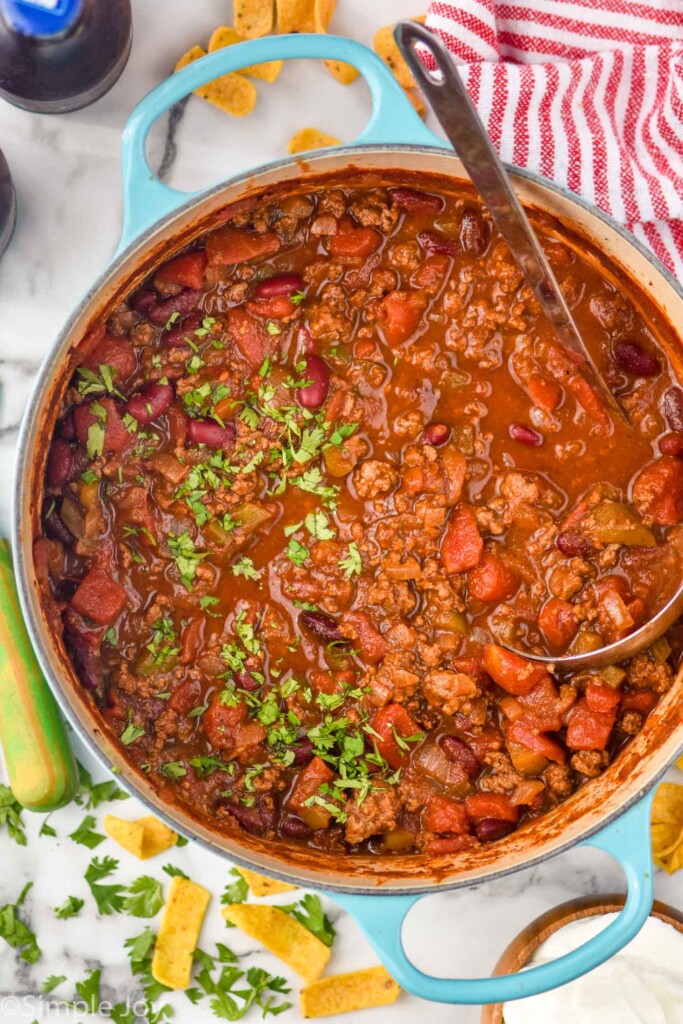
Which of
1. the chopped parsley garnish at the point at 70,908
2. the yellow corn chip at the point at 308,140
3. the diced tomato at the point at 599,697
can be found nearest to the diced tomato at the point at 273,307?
the yellow corn chip at the point at 308,140

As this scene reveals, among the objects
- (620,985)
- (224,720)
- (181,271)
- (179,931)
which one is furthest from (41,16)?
(620,985)

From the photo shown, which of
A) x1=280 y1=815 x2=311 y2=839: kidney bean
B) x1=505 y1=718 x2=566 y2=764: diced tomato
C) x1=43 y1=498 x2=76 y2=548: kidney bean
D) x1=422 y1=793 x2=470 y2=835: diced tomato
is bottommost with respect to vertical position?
x1=280 y1=815 x2=311 y2=839: kidney bean

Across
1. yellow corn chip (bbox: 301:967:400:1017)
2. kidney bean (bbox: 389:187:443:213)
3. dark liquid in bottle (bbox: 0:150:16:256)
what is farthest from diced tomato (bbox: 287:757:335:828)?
dark liquid in bottle (bbox: 0:150:16:256)

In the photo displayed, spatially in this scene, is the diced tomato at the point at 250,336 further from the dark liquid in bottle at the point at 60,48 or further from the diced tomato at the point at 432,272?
the dark liquid in bottle at the point at 60,48

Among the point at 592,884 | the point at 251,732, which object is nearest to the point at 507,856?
the point at 592,884

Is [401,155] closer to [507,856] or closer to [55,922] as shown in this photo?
[507,856]

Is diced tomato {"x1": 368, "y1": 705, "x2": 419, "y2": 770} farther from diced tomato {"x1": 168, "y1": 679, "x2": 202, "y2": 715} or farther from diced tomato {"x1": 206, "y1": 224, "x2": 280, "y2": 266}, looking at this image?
diced tomato {"x1": 206, "y1": 224, "x2": 280, "y2": 266}
